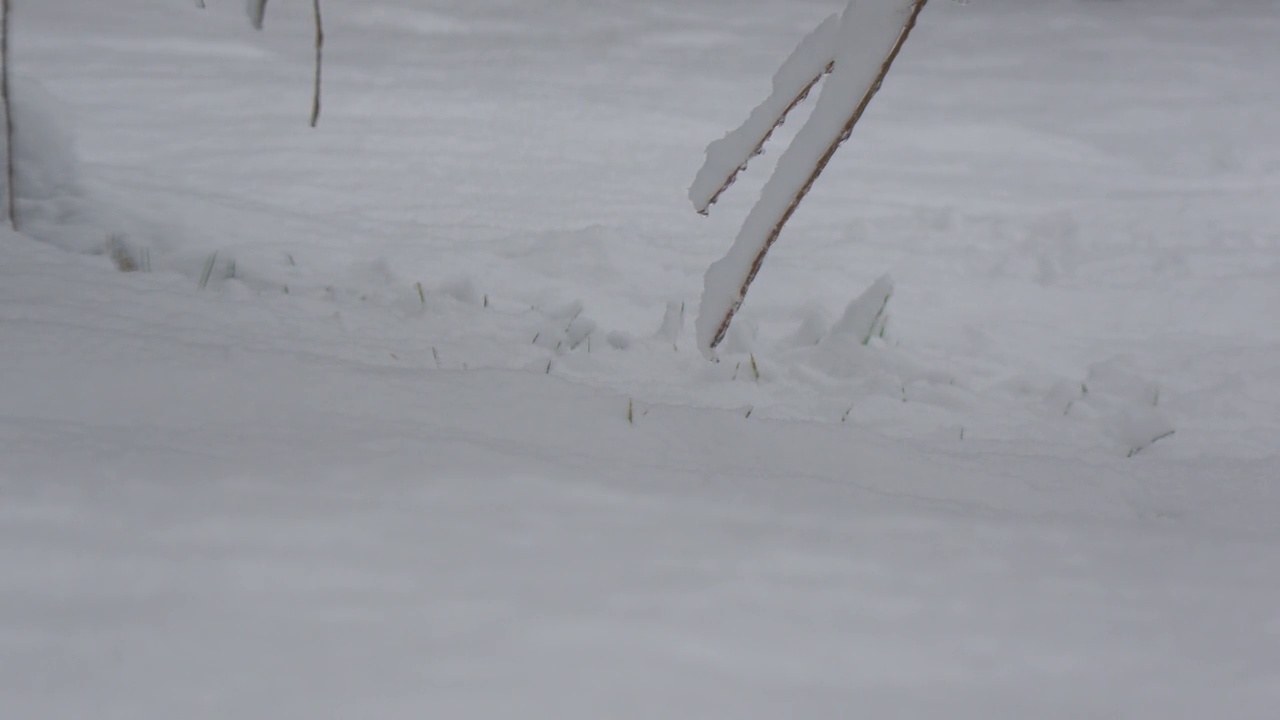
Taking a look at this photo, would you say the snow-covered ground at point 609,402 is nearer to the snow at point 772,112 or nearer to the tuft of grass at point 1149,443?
the tuft of grass at point 1149,443

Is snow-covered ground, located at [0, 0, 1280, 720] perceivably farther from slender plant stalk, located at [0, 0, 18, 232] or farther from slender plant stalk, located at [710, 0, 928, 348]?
slender plant stalk, located at [710, 0, 928, 348]

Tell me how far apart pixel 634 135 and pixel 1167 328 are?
2406 millimetres

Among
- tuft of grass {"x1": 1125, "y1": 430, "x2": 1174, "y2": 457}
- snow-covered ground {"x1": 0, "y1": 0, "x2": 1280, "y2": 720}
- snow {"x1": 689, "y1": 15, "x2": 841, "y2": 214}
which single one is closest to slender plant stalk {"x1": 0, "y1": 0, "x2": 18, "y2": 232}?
snow-covered ground {"x1": 0, "y1": 0, "x2": 1280, "y2": 720}

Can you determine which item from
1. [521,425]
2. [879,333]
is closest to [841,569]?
[521,425]

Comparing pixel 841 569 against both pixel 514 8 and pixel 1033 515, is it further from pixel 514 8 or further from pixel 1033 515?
pixel 514 8

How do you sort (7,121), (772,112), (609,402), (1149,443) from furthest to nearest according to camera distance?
1. (7,121)
2. (1149,443)
3. (772,112)
4. (609,402)

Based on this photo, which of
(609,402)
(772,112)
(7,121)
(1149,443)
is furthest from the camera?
(7,121)

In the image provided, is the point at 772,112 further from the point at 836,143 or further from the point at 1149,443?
the point at 1149,443

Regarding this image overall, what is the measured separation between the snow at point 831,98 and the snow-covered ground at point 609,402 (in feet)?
1.19

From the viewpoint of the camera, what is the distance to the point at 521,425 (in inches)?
51.7

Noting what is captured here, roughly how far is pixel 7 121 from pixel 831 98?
7.69ft

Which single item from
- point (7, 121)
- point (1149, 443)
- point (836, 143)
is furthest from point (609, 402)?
point (7, 121)

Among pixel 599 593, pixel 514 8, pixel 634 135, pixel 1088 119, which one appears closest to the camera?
pixel 599 593

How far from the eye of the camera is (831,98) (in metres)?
1.54
